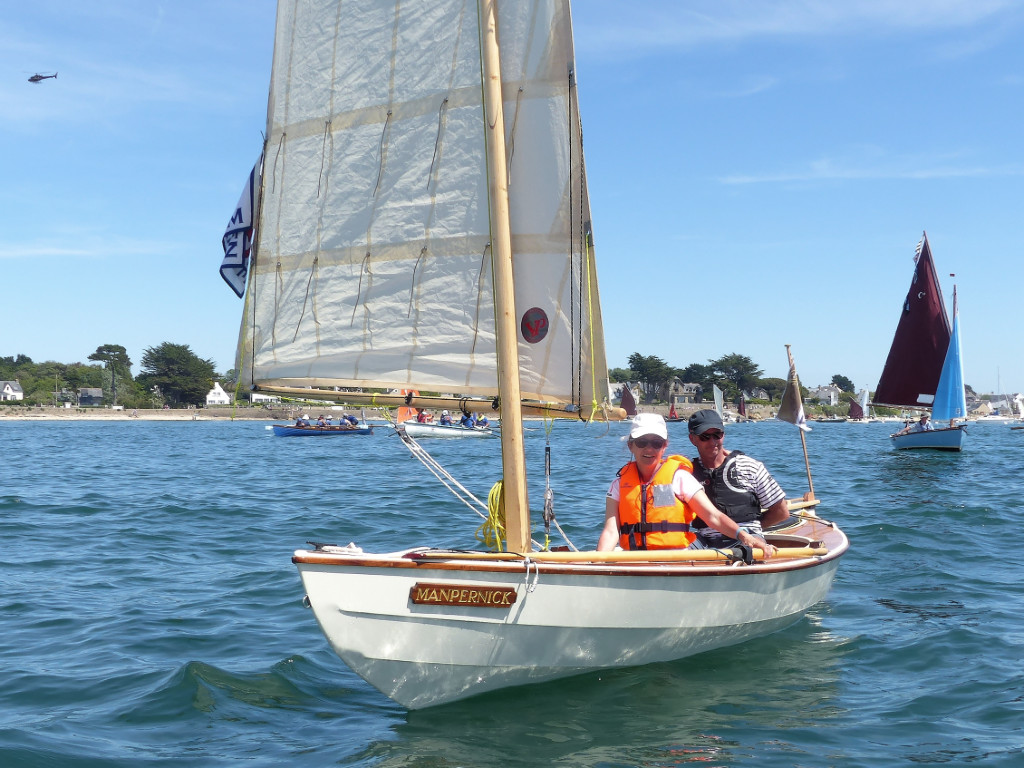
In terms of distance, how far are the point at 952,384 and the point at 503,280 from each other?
43.4m

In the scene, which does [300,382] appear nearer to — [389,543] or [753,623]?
[753,623]

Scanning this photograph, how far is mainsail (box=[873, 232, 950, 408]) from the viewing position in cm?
4469

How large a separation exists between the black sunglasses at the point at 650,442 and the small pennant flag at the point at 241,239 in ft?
14.4

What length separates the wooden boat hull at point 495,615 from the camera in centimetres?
665

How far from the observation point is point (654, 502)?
795 centimetres

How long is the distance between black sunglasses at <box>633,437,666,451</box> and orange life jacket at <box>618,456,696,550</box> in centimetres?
24

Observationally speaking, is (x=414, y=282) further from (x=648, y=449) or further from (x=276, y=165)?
(x=648, y=449)

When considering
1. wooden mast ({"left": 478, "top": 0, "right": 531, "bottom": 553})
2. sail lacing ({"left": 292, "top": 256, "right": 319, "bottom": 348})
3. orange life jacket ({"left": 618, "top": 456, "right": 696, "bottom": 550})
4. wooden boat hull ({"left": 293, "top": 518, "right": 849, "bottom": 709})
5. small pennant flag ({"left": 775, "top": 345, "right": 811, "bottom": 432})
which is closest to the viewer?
wooden boat hull ({"left": 293, "top": 518, "right": 849, "bottom": 709})

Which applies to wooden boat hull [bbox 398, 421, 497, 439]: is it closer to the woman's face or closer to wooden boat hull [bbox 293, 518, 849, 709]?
the woman's face

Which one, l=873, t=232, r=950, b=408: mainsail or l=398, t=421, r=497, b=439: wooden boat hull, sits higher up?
l=873, t=232, r=950, b=408: mainsail

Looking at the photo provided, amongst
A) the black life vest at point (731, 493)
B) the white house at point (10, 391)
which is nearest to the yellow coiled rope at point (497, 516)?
the black life vest at point (731, 493)

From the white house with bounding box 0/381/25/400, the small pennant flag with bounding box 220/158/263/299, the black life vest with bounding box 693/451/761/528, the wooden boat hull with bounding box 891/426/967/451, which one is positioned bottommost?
the wooden boat hull with bounding box 891/426/967/451

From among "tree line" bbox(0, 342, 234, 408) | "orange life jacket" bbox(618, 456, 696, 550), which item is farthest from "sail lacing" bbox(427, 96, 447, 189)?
"tree line" bbox(0, 342, 234, 408)

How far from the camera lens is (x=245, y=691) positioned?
7.77 meters
